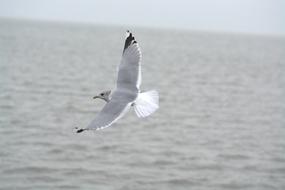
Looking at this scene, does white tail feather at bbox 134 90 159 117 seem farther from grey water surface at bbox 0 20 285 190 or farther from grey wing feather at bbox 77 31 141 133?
grey water surface at bbox 0 20 285 190

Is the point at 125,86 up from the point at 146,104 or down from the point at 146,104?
up

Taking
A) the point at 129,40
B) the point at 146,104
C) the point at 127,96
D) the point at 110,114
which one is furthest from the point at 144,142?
the point at 110,114

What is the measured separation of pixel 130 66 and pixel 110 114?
3.49ft

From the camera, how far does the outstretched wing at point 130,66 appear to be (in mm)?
6238

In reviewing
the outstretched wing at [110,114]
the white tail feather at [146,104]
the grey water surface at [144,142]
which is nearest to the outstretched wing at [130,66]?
the white tail feather at [146,104]

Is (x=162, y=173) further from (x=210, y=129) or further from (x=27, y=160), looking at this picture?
(x=210, y=129)

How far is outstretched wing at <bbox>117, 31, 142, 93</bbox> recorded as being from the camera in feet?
20.5

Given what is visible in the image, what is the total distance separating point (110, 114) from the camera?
17.9 ft

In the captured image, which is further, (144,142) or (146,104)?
(144,142)

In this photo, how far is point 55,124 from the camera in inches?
623

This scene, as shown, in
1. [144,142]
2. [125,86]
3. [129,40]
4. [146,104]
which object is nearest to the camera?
[146,104]

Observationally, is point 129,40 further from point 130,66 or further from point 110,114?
point 110,114

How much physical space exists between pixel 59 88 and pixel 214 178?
1211 centimetres

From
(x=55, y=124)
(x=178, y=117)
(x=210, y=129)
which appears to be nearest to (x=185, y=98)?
(x=178, y=117)
